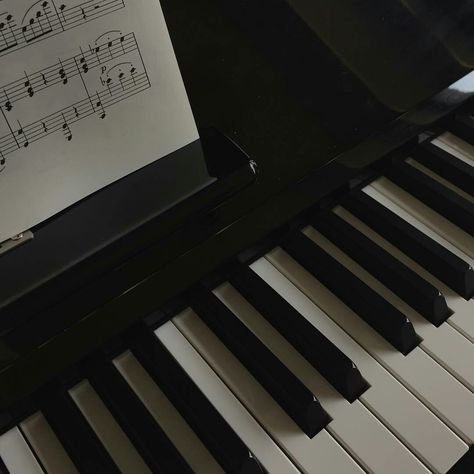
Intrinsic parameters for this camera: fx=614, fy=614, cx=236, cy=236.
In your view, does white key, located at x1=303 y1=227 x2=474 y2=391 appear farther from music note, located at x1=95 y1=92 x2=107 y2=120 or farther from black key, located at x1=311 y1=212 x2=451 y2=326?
music note, located at x1=95 y1=92 x2=107 y2=120

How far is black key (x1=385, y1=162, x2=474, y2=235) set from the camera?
3.18 feet

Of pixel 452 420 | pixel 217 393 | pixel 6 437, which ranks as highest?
pixel 6 437

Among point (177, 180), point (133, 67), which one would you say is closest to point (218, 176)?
point (177, 180)

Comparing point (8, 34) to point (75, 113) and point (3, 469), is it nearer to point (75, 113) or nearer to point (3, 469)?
point (75, 113)

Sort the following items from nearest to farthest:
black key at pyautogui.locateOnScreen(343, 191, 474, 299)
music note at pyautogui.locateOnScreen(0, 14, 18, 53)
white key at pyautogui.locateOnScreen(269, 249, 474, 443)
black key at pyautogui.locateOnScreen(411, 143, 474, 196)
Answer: music note at pyautogui.locateOnScreen(0, 14, 18, 53)
white key at pyautogui.locateOnScreen(269, 249, 474, 443)
black key at pyautogui.locateOnScreen(343, 191, 474, 299)
black key at pyautogui.locateOnScreen(411, 143, 474, 196)

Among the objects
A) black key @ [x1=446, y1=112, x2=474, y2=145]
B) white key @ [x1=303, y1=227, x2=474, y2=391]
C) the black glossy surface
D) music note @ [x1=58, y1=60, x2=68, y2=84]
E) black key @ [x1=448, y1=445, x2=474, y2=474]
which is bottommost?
black key @ [x1=448, y1=445, x2=474, y2=474]

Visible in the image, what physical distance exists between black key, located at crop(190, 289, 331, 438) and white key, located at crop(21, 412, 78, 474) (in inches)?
9.8

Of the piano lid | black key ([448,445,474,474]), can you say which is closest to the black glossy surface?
the piano lid

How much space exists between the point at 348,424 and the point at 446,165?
0.50 metres

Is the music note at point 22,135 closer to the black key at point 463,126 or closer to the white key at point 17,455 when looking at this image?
the white key at point 17,455

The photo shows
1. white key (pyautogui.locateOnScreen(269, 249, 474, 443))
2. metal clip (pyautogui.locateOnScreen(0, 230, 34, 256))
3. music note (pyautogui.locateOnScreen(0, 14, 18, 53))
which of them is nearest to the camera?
music note (pyautogui.locateOnScreen(0, 14, 18, 53))

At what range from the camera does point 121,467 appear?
0.75 m

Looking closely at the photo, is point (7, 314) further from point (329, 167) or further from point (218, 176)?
point (329, 167)

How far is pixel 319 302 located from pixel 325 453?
0.22m
